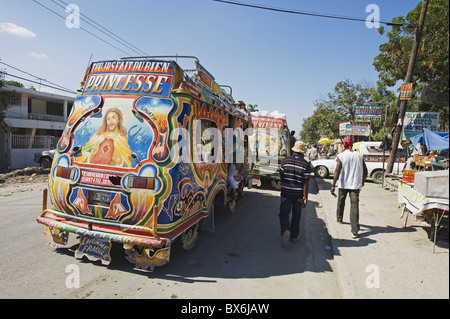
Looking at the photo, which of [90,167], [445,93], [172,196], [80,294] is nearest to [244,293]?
[172,196]

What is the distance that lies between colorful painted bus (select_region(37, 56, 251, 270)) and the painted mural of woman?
0.05 ft

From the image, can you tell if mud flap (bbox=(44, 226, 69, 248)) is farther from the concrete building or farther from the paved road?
the concrete building

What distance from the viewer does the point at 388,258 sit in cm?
415

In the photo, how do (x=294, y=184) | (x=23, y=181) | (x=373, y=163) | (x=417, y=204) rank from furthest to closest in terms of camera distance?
1. (x=373, y=163)
2. (x=23, y=181)
3. (x=294, y=184)
4. (x=417, y=204)

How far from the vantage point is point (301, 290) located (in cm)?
362

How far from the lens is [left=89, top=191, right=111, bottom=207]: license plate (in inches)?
149

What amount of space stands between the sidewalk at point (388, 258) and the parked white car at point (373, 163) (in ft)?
22.2

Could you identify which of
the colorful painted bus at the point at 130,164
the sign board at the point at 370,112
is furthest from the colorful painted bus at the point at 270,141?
the colorful painted bus at the point at 130,164

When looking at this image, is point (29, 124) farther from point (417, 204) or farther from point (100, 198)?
point (417, 204)

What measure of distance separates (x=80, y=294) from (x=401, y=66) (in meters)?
14.6

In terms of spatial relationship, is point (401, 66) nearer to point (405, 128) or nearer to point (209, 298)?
point (405, 128)

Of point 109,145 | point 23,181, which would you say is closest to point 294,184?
point 109,145

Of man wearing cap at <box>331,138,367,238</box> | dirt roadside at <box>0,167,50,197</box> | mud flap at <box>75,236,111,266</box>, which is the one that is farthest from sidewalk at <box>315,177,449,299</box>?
dirt roadside at <box>0,167,50,197</box>

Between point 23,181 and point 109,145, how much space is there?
1059 cm
